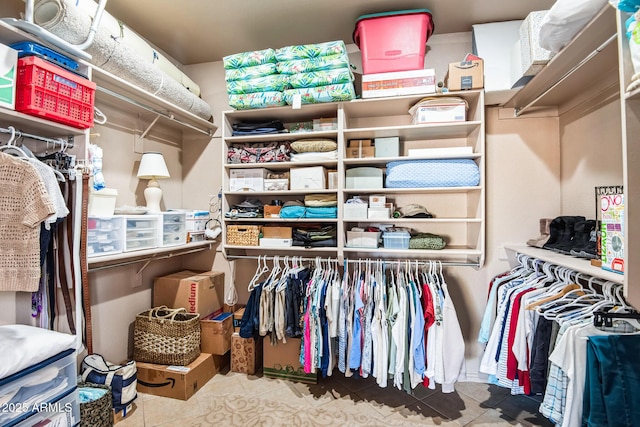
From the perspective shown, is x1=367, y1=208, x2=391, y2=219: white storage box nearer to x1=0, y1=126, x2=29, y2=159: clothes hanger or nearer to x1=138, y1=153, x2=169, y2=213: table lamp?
x1=138, y1=153, x2=169, y2=213: table lamp

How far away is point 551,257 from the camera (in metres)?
1.60

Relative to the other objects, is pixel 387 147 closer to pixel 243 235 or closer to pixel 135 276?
pixel 243 235

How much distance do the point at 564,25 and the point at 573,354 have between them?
1.48 metres

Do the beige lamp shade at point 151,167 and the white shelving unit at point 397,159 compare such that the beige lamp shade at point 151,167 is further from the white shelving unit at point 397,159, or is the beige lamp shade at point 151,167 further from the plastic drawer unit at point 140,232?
the white shelving unit at point 397,159

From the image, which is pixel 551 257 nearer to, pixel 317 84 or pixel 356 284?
pixel 356 284

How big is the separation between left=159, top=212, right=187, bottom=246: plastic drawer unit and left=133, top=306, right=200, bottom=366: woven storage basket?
1.84 ft

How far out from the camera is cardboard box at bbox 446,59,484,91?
1976 mm

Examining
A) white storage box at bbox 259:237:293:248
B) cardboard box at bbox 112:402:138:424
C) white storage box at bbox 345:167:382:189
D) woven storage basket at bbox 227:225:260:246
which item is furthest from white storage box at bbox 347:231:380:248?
cardboard box at bbox 112:402:138:424

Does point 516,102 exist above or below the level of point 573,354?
above

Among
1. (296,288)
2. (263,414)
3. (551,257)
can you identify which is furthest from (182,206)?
(551,257)

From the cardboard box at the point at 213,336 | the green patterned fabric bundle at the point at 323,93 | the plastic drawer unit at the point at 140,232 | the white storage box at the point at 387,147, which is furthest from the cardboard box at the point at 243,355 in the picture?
the green patterned fabric bundle at the point at 323,93

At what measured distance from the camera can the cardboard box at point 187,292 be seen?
2.42 m

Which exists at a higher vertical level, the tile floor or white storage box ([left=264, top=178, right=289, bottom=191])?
white storage box ([left=264, top=178, right=289, bottom=191])

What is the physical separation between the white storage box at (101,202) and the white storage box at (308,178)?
4.01ft
